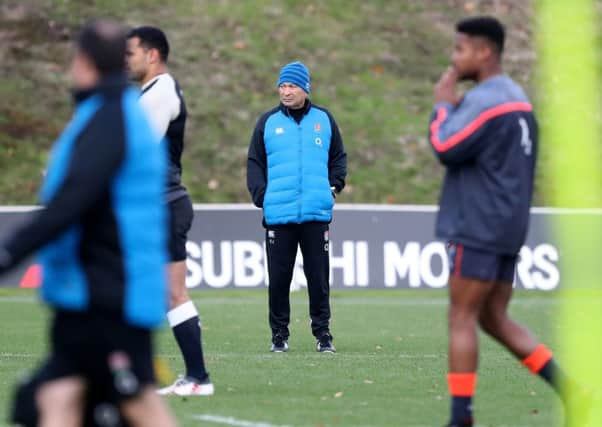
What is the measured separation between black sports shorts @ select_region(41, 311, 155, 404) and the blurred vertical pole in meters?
10.0

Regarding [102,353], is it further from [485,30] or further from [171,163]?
[171,163]

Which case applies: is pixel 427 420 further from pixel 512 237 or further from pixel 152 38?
pixel 152 38

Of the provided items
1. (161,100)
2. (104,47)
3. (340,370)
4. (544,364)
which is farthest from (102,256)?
(340,370)

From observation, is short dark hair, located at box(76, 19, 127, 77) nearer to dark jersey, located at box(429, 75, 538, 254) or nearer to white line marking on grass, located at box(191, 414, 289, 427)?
dark jersey, located at box(429, 75, 538, 254)

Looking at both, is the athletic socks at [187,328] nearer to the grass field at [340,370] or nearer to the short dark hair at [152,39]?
the grass field at [340,370]

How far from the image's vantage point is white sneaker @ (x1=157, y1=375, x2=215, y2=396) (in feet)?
30.3

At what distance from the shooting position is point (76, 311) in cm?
519

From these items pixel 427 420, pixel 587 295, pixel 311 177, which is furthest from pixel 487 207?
pixel 587 295

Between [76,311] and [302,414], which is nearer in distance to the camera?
[76,311]

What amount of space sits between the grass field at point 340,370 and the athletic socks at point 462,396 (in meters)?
0.76

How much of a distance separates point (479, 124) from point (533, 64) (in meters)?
22.8

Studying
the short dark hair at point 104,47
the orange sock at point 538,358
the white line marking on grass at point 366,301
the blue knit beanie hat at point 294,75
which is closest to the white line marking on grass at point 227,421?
the orange sock at point 538,358

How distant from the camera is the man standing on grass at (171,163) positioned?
899cm

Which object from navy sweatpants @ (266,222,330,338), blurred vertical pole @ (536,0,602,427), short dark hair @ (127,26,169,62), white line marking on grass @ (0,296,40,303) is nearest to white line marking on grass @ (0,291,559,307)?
white line marking on grass @ (0,296,40,303)
